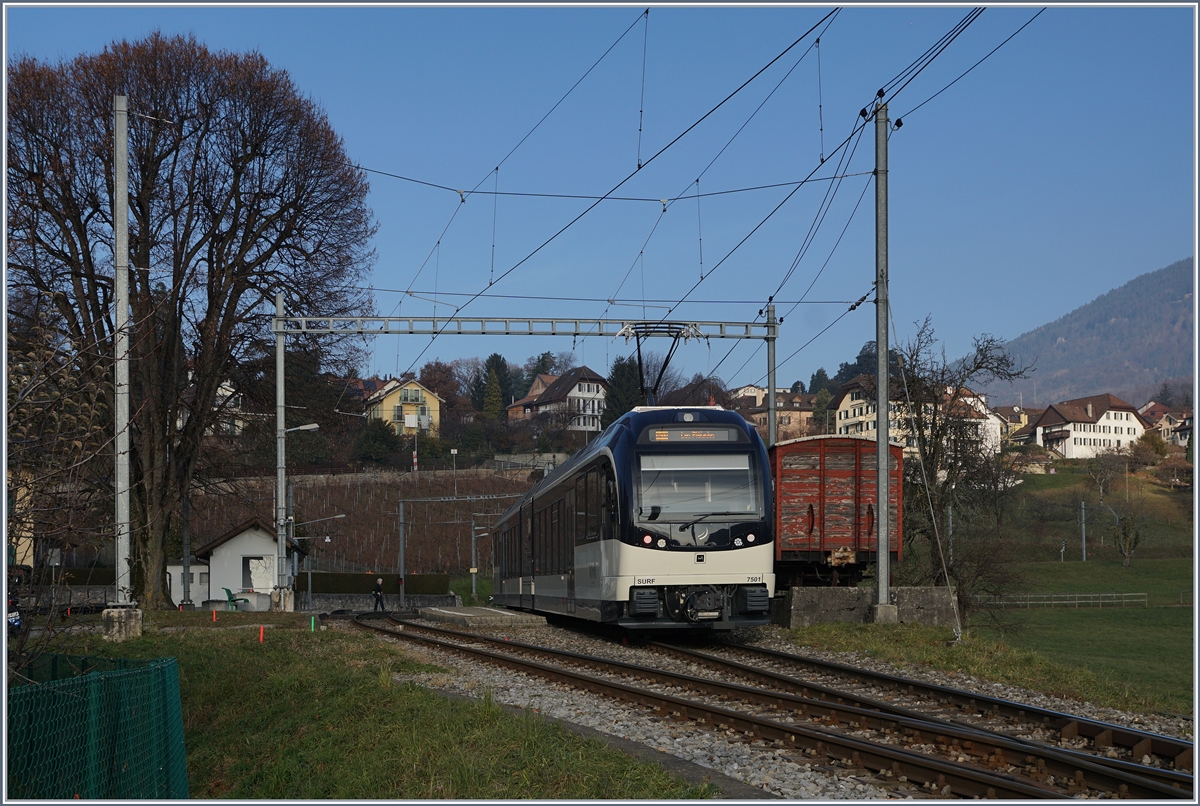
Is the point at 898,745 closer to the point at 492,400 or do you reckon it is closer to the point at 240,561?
the point at 240,561

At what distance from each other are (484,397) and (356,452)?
216 feet

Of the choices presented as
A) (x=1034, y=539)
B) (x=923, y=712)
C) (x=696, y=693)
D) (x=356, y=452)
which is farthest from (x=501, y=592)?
(x=1034, y=539)

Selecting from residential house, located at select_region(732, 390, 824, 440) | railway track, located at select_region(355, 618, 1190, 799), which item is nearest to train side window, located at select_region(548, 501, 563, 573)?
railway track, located at select_region(355, 618, 1190, 799)

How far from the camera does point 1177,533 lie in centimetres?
8462

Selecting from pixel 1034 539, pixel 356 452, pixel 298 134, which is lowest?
pixel 1034 539

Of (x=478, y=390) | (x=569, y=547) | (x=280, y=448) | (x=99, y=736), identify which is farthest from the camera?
(x=478, y=390)

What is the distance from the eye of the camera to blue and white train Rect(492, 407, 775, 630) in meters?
15.5

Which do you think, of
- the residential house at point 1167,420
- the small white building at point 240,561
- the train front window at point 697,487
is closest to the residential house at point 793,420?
the residential house at point 1167,420

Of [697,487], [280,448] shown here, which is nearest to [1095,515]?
[280,448]

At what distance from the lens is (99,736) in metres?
7.04

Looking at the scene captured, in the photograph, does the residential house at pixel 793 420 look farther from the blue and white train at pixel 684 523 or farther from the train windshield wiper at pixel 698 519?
the train windshield wiper at pixel 698 519

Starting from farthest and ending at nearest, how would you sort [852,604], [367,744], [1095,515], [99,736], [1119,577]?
[1095,515], [1119,577], [852,604], [367,744], [99,736]

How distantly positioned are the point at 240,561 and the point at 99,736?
4985 centimetres

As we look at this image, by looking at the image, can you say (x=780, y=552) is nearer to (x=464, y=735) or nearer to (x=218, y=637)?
(x=218, y=637)
